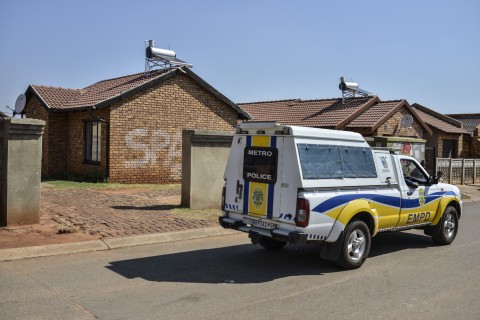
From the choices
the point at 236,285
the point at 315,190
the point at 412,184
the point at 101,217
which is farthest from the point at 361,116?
the point at 236,285

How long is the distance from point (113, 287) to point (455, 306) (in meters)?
4.18

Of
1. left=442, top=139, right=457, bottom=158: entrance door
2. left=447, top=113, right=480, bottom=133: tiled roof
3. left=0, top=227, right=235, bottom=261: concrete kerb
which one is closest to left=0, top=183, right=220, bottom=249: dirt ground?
left=0, top=227, right=235, bottom=261: concrete kerb

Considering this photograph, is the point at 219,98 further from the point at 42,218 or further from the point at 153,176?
the point at 42,218

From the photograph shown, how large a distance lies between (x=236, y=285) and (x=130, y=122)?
12.0 m

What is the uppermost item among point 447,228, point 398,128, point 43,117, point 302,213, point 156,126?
point 398,128

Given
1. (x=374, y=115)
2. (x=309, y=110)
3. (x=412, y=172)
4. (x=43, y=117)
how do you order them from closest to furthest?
(x=412, y=172)
(x=43, y=117)
(x=374, y=115)
(x=309, y=110)

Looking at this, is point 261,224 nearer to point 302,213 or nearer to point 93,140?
point 302,213

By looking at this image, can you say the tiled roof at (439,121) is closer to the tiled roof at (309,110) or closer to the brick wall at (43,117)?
the tiled roof at (309,110)

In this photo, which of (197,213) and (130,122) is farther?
(130,122)

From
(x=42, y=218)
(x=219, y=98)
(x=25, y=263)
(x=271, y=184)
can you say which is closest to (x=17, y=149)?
(x=42, y=218)

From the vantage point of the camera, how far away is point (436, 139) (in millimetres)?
29766

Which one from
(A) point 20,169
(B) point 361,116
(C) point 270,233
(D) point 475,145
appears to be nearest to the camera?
(C) point 270,233

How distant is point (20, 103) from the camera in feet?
66.0

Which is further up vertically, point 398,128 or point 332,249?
point 398,128
